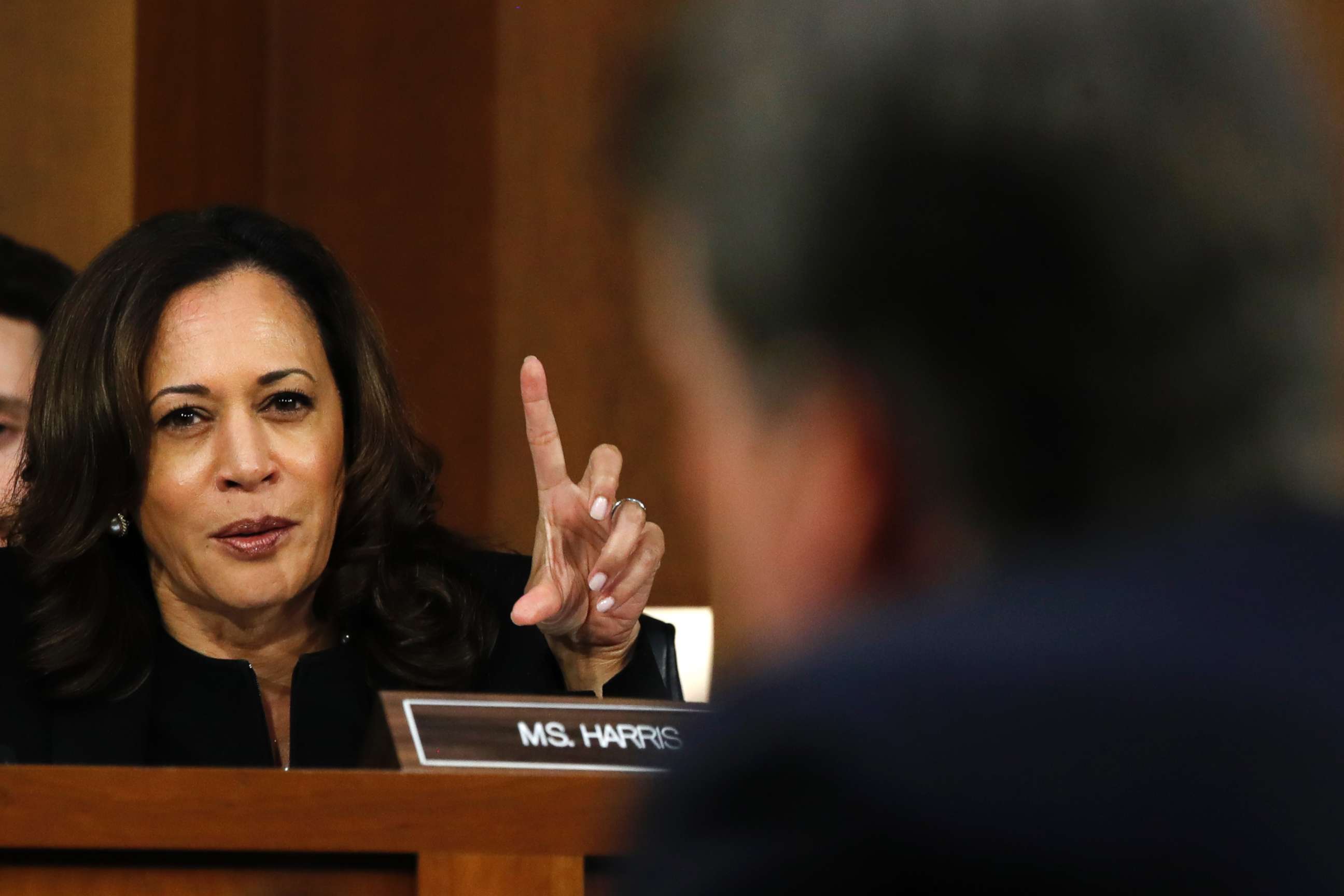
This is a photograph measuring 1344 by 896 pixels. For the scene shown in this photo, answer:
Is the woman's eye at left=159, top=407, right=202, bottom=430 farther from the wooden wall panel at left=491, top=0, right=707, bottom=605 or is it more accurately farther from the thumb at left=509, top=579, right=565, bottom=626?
the wooden wall panel at left=491, top=0, right=707, bottom=605

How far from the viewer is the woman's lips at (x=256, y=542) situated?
1.99m

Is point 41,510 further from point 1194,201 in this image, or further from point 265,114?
point 265,114

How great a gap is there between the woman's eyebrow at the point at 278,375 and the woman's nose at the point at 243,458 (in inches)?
1.9

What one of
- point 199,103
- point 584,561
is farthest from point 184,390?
point 199,103

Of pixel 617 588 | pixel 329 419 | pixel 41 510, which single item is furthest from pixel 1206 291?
pixel 41 510

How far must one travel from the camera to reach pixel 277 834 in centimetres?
102

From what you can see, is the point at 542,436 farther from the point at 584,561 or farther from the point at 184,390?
the point at 184,390

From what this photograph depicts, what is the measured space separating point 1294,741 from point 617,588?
153cm

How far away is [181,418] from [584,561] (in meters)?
0.54

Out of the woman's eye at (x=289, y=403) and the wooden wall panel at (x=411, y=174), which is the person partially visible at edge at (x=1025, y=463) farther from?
the wooden wall panel at (x=411, y=174)

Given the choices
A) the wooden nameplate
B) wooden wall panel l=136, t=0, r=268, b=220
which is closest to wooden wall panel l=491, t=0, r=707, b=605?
wooden wall panel l=136, t=0, r=268, b=220

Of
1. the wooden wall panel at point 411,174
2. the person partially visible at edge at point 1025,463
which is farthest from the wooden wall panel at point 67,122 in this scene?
the person partially visible at edge at point 1025,463

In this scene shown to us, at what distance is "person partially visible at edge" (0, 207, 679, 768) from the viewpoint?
6.34 feet

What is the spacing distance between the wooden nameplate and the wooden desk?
0.03 metres
